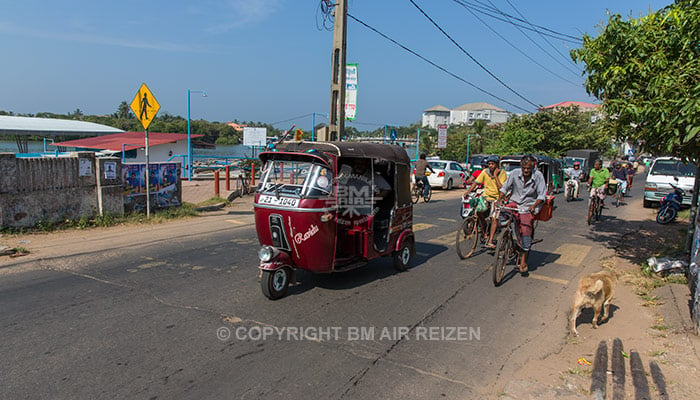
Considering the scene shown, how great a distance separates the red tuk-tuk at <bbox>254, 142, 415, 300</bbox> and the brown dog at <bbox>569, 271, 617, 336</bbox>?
2.78m

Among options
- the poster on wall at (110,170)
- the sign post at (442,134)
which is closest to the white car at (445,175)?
the sign post at (442,134)

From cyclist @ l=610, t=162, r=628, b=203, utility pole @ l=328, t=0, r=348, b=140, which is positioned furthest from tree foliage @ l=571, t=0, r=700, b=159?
cyclist @ l=610, t=162, r=628, b=203

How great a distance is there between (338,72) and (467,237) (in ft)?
27.3

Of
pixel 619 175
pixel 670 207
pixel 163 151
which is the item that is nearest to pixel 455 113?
pixel 163 151

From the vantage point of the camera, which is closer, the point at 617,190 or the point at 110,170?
the point at 110,170

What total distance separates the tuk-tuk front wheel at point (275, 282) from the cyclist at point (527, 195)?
383 centimetres

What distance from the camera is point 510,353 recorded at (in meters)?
4.48

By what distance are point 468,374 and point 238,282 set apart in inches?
140

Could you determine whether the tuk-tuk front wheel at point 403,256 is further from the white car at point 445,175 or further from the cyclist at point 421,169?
the white car at point 445,175

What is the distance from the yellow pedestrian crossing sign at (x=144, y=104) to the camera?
10.8 meters

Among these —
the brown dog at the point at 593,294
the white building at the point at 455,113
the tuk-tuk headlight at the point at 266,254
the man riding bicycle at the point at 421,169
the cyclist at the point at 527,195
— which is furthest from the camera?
the white building at the point at 455,113

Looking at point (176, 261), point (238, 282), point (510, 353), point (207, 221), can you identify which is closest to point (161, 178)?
point (207, 221)

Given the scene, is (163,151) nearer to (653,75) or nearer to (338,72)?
(338,72)

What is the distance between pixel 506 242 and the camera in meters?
6.92
